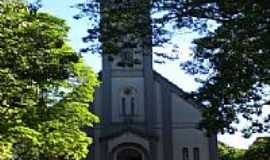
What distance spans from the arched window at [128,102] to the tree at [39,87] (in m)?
8.26

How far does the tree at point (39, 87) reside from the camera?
2042 centimetres

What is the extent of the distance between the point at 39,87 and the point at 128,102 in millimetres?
18310

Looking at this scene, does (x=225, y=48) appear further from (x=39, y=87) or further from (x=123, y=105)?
(x=123, y=105)

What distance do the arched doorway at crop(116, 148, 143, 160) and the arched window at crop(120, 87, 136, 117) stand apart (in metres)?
2.49

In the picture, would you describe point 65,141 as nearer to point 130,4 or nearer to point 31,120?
point 31,120

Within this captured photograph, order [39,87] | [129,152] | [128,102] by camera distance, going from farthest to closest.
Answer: [128,102], [129,152], [39,87]

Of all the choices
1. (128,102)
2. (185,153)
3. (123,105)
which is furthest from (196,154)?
(123,105)

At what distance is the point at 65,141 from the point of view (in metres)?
30.5

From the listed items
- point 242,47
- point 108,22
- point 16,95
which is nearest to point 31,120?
point 16,95

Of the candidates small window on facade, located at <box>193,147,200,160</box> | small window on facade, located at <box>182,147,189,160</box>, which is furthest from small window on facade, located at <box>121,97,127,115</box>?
small window on facade, located at <box>193,147,200,160</box>

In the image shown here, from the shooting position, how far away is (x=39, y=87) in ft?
76.4

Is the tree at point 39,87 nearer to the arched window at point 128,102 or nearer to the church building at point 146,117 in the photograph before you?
the church building at point 146,117

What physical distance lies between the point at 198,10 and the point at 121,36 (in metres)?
2.04

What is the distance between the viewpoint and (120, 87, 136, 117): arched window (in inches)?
1623
